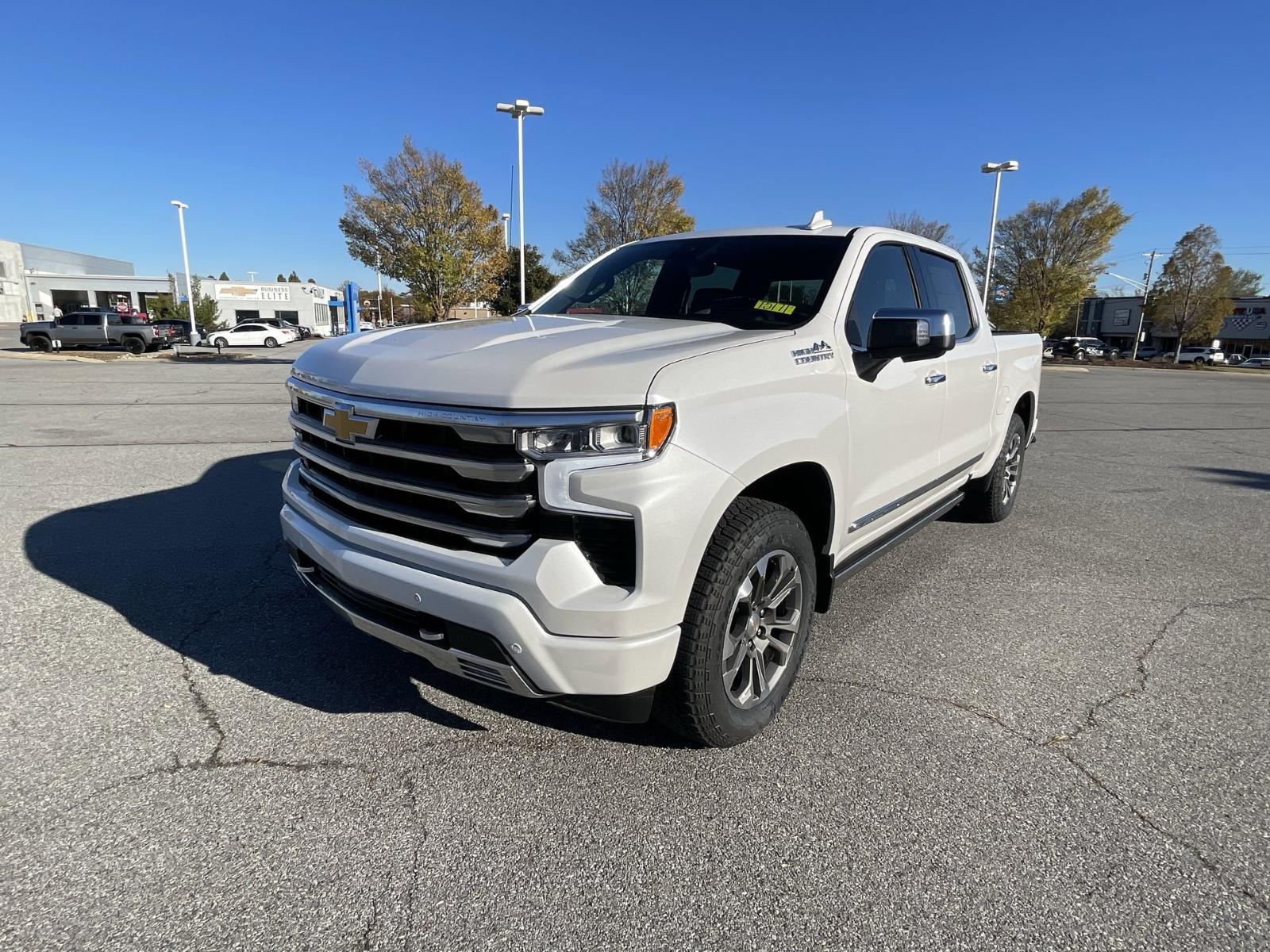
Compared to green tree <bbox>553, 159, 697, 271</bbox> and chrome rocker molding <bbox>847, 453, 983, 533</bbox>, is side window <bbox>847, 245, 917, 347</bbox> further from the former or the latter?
green tree <bbox>553, 159, 697, 271</bbox>

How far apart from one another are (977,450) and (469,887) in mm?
3955

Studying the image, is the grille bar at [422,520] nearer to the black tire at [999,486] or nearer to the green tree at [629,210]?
the black tire at [999,486]

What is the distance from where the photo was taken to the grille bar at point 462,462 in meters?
2.03

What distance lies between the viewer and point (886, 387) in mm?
3139

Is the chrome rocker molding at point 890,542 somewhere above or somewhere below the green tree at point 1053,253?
below

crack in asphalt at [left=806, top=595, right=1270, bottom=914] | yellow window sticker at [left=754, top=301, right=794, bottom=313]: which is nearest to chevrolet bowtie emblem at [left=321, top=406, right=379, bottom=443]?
yellow window sticker at [left=754, top=301, right=794, bottom=313]

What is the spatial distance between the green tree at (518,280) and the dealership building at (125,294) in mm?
32722

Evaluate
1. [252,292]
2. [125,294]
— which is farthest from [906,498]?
[125,294]

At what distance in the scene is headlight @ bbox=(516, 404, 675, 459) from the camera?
2.01 meters

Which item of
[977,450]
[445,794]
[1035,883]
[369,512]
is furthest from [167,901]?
[977,450]

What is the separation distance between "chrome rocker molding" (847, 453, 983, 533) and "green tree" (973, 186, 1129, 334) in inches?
1493

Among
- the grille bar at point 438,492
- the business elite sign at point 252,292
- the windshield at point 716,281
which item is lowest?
the grille bar at point 438,492

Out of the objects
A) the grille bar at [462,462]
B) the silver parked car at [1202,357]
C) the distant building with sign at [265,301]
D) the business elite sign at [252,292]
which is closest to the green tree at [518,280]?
the distant building with sign at [265,301]

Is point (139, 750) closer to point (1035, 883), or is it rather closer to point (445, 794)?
point (445, 794)
